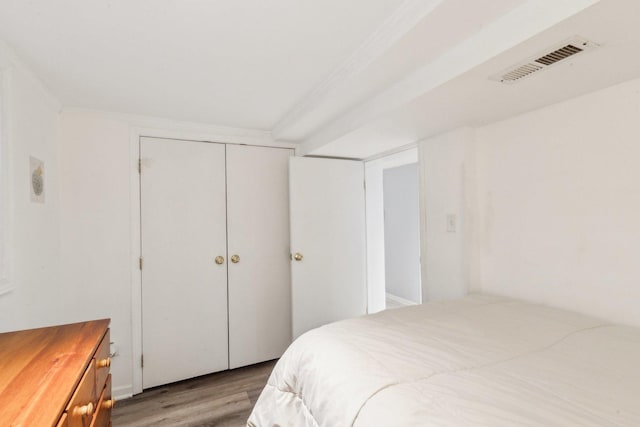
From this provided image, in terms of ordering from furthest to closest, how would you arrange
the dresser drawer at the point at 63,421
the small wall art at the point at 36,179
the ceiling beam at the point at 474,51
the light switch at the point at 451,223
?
the light switch at the point at 451,223 → the small wall art at the point at 36,179 → the ceiling beam at the point at 474,51 → the dresser drawer at the point at 63,421

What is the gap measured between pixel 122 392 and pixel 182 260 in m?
1.06

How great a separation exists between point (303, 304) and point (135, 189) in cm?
171

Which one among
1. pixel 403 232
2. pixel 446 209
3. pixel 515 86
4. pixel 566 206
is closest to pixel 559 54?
pixel 515 86

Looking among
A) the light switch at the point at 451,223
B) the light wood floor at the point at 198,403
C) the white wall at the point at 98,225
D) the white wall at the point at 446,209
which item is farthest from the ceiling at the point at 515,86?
the light wood floor at the point at 198,403

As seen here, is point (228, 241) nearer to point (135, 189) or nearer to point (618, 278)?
point (135, 189)

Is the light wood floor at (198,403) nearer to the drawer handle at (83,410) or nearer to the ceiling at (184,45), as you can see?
the drawer handle at (83,410)

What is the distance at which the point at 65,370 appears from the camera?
0.81m

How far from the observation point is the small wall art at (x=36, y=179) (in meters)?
1.64

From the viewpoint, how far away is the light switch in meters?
2.06

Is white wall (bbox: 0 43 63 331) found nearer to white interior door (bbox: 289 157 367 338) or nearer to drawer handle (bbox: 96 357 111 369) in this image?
drawer handle (bbox: 96 357 111 369)

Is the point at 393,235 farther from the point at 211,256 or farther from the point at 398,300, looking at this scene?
the point at 211,256

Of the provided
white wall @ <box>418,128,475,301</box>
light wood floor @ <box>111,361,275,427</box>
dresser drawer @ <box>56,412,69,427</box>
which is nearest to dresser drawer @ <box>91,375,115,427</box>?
dresser drawer @ <box>56,412,69,427</box>

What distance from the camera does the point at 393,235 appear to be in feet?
14.8

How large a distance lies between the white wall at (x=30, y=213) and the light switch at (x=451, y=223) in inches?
98.9
